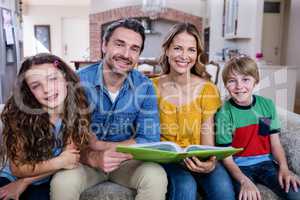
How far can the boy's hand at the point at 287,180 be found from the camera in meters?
1.40

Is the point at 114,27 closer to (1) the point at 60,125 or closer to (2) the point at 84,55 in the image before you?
(1) the point at 60,125

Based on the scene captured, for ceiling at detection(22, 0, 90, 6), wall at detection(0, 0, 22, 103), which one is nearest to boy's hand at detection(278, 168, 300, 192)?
wall at detection(0, 0, 22, 103)

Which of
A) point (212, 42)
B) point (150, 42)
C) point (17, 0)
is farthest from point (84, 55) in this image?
point (17, 0)

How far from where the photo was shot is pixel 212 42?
670 centimetres

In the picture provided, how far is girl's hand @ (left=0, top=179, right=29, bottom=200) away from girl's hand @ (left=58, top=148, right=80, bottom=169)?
18 cm

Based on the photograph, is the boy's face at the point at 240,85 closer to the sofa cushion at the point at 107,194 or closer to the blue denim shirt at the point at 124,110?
the blue denim shirt at the point at 124,110

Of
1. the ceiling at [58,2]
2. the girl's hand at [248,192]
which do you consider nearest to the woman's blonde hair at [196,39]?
the girl's hand at [248,192]

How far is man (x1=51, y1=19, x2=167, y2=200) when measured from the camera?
4.71 feet

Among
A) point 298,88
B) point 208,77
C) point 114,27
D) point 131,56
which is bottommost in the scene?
point 298,88

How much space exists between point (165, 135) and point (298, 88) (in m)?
3.97

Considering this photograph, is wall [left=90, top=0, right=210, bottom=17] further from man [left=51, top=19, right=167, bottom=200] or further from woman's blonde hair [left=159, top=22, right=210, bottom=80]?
man [left=51, top=19, right=167, bottom=200]

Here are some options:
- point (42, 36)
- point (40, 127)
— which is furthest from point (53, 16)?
point (40, 127)

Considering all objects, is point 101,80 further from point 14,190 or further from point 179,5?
point 179,5

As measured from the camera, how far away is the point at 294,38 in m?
4.90
